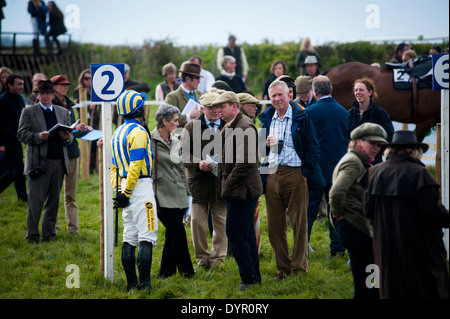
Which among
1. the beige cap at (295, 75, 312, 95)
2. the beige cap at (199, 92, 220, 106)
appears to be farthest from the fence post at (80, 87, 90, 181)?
the beige cap at (199, 92, 220, 106)

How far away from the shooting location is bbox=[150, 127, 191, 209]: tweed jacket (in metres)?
6.40

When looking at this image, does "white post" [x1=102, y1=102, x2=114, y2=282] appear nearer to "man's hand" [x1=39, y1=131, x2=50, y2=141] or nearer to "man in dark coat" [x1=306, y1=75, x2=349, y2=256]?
"man's hand" [x1=39, y1=131, x2=50, y2=141]

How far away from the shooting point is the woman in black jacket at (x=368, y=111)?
7.32 meters

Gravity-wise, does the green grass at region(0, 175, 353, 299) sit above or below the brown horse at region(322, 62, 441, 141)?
below

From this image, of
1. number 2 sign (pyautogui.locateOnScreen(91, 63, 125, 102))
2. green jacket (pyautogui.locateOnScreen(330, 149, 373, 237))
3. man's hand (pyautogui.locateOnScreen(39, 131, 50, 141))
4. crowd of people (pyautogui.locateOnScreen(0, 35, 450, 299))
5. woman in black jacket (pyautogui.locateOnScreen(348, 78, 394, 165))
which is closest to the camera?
Result: crowd of people (pyautogui.locateOnScreen(0, 35, 450, 299))

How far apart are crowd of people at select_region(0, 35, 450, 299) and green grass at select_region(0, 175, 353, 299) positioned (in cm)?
19

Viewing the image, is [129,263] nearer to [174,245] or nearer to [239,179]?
[174,245]

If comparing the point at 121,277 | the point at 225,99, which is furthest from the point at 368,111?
the point at 121,277

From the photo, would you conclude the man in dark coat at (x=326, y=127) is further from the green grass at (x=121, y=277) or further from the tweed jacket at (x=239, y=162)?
the tweed jacket at (x=239, y=162)

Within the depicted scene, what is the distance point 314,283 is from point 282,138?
66.9 inches

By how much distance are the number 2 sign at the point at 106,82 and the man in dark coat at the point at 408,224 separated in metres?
3.06

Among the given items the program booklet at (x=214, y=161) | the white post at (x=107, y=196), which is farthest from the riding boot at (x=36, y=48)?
the program booklet at (x=214, y=161)

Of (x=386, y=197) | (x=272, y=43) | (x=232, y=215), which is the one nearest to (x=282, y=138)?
(x=232, y=215)
